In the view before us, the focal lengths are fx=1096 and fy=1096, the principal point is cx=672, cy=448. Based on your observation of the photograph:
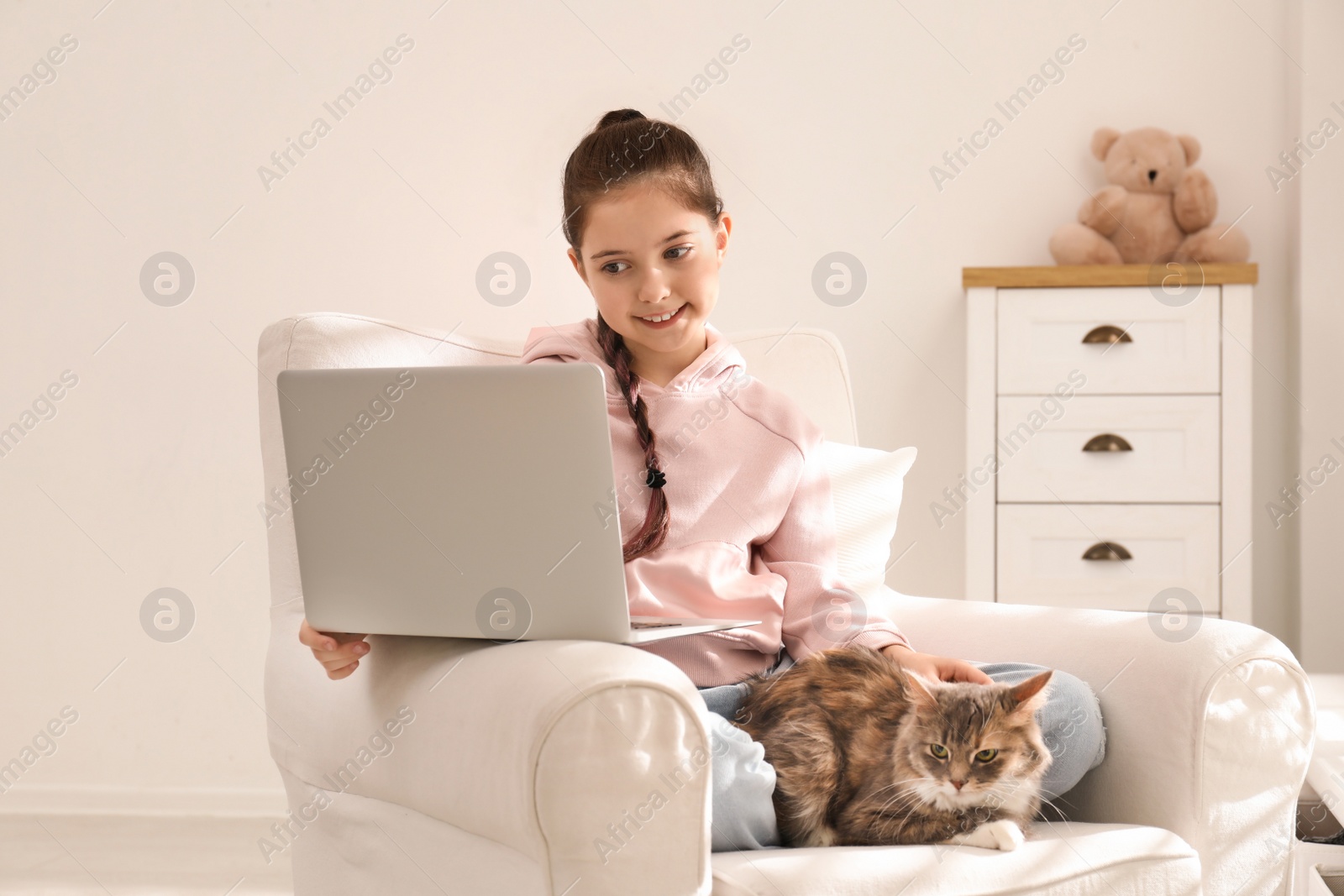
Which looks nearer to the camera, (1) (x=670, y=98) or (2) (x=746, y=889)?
(2) (x=746, y=889)

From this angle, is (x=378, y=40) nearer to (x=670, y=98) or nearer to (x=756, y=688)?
(x=670, y=98)

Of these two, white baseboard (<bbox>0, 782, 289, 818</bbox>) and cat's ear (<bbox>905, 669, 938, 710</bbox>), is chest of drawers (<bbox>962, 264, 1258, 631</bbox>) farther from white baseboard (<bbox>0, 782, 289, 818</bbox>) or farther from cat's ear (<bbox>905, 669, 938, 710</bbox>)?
white baseboard (<bbox>0, 782, 289, 818</bbox>)

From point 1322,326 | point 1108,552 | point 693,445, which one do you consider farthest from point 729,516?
point 1322,326

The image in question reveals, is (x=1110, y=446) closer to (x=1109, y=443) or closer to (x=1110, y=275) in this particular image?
(x=1109, y=443)

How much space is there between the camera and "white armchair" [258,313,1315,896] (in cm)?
83

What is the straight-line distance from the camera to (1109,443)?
225 cm

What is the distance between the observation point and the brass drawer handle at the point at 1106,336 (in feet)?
7.31

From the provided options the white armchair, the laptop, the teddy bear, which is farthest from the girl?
the teddy bear

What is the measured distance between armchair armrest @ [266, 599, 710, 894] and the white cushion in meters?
0.67

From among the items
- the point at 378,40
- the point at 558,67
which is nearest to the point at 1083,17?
the point at 558,67

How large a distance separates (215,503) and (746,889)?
1.96 metres

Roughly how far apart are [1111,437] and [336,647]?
174 centimetres

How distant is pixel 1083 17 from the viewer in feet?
8.31

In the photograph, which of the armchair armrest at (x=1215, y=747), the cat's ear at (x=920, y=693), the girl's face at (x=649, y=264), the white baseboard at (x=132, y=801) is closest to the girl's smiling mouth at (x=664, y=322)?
the girl's face at (x=649, y=264)
